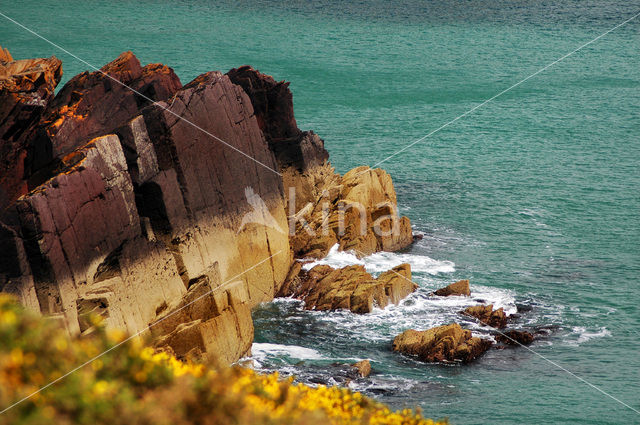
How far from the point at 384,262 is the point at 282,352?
13817mm

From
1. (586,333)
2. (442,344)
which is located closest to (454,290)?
(586,333)

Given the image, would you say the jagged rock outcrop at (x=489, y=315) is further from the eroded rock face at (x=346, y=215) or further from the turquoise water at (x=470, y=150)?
the eroded rock face at (x=346, y=215)

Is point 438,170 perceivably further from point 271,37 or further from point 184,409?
point 184,409

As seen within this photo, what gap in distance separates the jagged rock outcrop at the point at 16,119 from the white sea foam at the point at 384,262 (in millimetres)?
17054

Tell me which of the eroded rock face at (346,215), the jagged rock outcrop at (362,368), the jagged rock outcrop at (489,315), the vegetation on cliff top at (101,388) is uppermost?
the vegetation on cliff top at (101,388)

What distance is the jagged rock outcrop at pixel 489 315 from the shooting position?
41741 mm

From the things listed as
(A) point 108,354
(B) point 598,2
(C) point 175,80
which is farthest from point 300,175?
(B) point 598,2

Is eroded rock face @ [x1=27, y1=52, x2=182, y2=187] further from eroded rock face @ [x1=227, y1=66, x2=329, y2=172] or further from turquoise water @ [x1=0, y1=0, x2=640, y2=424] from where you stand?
turquoise water @ [x1=0, y1=0, x2=640, y2=424]

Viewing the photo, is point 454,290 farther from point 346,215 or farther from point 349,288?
point 346,215

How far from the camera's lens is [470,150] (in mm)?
79312

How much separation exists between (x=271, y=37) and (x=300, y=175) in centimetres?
7056

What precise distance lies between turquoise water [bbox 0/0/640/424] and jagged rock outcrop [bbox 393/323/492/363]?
25.4 inches

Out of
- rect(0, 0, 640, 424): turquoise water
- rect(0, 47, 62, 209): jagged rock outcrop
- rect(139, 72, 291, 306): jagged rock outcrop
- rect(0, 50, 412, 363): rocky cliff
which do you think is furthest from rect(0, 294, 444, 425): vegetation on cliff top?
rect(139, 72, 291, 306): jagged rock outcrop

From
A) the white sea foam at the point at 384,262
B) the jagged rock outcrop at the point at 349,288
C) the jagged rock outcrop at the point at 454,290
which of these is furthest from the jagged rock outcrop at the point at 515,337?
the white sea foam at the point at 384,262
